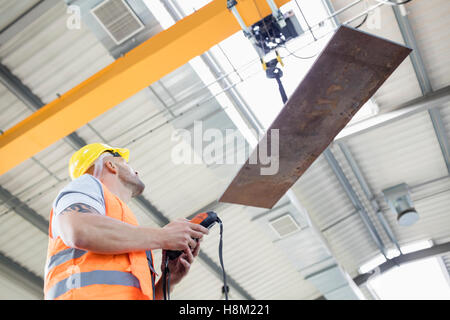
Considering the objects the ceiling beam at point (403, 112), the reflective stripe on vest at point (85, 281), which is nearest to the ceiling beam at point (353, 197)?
the ceiling beam at point (403, 112)

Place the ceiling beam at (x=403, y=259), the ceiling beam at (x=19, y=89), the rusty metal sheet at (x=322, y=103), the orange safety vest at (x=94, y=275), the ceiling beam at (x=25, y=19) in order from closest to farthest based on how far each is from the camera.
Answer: the orange safety vest at (x=94, y=275), the rusty metal sheet at (x=322, y=103), the ceiling beam at (x=25, y=19), the ceiling beam at (x=19, y=89), the ceiling beam at (x=403, y=259)

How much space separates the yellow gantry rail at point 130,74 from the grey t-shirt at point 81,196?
126 inches

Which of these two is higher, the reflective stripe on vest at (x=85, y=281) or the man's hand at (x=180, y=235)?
the man's hand at (x=180, y=235)

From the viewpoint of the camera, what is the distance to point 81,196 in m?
1.86

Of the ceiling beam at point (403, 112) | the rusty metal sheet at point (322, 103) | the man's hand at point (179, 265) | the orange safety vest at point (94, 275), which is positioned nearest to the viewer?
the orange safety vest at point (94, 275)

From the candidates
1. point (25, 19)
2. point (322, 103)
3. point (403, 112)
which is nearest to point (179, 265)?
point (322, 103)

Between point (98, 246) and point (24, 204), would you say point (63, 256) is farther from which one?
point (24, 204)

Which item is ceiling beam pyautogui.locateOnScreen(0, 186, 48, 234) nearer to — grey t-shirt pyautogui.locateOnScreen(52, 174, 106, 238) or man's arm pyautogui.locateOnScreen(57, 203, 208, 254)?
grey t-shirt pyautogui.locateOnScreen(52, 174, 106, 238)

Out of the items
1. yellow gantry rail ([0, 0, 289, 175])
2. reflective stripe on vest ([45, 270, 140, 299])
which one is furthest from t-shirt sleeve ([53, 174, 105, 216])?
yellow gantry rail ([0, 0, 289, 175])

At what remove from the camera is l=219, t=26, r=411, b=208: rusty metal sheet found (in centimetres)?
300

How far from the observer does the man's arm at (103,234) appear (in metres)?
1.66

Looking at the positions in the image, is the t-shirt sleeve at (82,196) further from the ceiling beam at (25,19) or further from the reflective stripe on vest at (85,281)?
the ceiling beam at (25,19)

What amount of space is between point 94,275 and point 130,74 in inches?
149

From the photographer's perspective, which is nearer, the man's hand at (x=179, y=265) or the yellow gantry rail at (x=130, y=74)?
the man's hand at (x=179, y=265)
